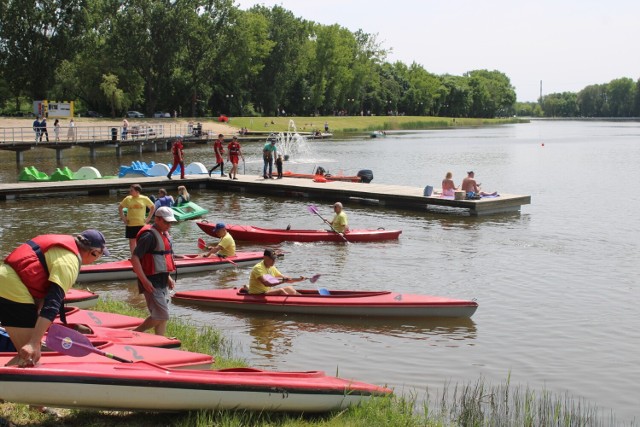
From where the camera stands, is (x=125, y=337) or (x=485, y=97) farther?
(x=485, y=97)

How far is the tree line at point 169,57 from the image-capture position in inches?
3164

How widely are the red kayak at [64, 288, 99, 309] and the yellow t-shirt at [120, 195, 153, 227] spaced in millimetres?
3477

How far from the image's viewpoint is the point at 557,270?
1792 centimetres

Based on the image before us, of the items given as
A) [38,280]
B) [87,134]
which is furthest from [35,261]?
[87,134]

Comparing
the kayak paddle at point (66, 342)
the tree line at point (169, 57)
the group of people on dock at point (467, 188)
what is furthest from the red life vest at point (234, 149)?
the tree line at point (169, 57)

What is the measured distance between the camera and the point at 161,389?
679 centimetres

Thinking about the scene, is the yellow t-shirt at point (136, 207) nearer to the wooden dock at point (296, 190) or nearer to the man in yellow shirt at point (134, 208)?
the man in yellow shirt at point (134, 208)

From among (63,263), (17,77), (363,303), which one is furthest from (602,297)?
(17,77)

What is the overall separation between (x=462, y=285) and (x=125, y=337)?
9192mm

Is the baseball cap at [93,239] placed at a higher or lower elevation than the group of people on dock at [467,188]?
higher

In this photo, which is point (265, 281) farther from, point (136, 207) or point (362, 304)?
point (136, 207)

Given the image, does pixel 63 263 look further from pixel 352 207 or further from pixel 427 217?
pixel 352 207

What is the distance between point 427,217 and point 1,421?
2072 centimetres

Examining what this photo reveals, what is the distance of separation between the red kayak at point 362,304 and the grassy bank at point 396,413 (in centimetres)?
167
